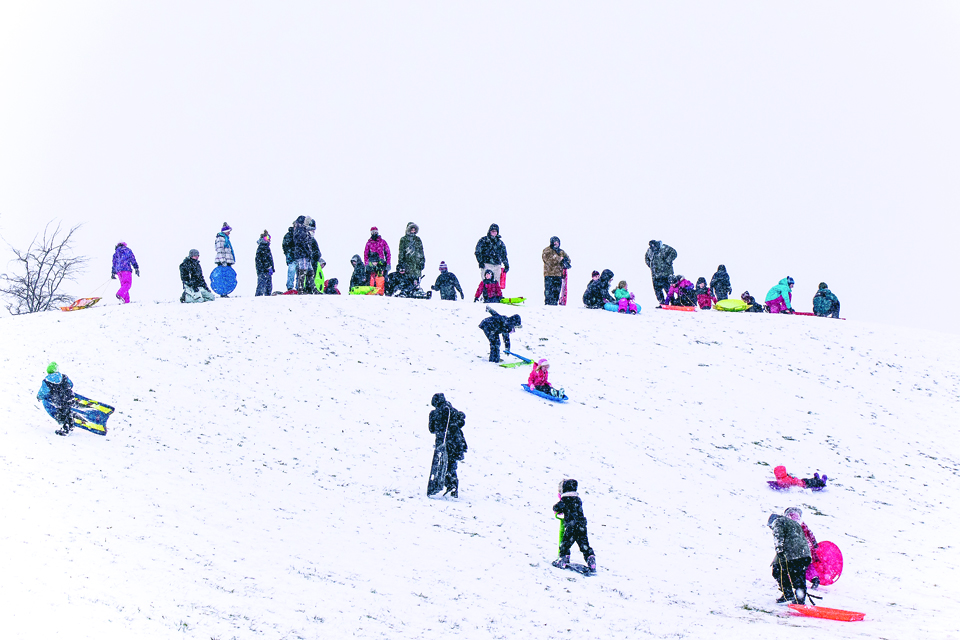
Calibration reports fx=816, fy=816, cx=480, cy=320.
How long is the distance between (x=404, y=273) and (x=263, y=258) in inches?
170

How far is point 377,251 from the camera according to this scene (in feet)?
86.0

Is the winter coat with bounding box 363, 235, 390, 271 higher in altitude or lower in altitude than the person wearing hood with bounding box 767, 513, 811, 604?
higher

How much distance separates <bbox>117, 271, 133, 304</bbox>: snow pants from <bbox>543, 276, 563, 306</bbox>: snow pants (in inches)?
521

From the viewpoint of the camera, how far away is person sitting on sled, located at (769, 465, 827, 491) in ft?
58.5

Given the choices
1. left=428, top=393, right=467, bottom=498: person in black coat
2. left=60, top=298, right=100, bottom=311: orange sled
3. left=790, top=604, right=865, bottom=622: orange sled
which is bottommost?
left=790, top=604, right=865, bottom=622: orange sled

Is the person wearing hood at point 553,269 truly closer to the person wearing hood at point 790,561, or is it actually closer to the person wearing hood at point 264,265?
the person wearing hood at point 264,265

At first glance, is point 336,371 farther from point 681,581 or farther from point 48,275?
point 48,275

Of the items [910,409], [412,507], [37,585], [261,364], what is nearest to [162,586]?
[37,585]

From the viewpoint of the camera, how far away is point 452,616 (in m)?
9.84

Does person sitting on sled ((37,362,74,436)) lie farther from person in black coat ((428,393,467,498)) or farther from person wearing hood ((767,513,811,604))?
person wearing hood ((767,513,811,604))

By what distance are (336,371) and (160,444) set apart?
18.2ft

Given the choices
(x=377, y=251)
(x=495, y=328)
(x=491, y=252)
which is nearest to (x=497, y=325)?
(x=495, y=328)

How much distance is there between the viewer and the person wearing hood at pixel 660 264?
27.8 meters

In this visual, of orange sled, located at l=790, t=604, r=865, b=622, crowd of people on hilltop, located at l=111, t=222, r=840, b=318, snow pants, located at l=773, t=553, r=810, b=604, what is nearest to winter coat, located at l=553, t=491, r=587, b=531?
snow pants, located at l=773, t=553, r=810, b=604
